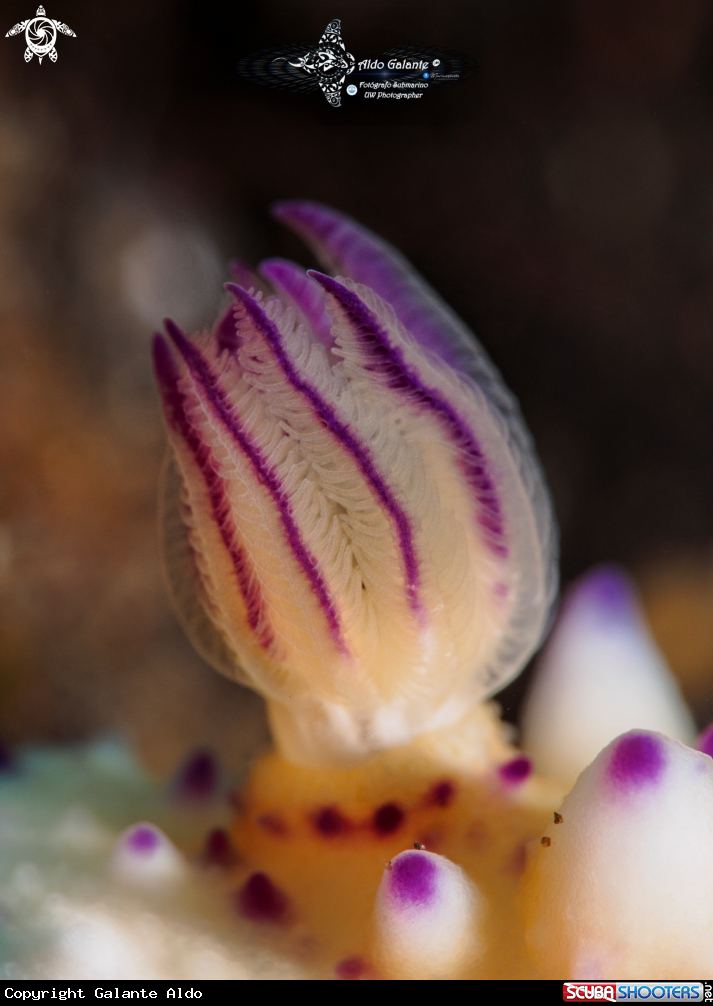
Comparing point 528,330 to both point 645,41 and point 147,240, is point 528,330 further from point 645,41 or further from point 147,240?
point 147,240

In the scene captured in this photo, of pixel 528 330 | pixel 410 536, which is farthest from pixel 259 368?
pixel 528 330

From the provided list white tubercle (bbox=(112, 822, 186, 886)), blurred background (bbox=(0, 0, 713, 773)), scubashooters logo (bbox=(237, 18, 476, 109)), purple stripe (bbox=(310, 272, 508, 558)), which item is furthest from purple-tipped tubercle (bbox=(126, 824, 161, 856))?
scubashooters logo (bbox=(237, 18, 476, 109))

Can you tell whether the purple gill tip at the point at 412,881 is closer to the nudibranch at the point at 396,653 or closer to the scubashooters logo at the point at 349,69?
the nudibranch at the point at 396,653

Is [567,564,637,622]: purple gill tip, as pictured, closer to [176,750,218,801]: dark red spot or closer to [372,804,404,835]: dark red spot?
[372,804,404,835]: dark red spot

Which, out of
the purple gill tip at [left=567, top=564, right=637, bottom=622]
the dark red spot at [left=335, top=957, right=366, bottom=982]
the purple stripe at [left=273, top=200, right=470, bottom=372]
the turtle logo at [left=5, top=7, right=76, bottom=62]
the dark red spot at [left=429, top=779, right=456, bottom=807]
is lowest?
the dark red spot at [left=335, top=957, right=366, bottom=982]

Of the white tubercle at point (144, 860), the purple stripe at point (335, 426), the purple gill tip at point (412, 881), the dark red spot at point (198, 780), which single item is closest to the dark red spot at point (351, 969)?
the purple gill tip at point (412, 881)
